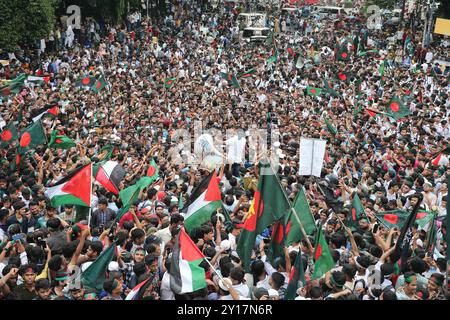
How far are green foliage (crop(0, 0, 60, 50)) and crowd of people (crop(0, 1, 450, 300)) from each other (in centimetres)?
63

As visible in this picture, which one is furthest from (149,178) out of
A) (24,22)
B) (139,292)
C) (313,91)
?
(24,22)

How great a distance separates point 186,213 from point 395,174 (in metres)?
4.40

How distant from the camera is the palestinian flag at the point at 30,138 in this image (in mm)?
9062

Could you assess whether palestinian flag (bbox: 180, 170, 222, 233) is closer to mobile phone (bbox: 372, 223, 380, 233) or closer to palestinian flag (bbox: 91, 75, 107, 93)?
mobile phone (bbox: 372, 223, 380, 233)

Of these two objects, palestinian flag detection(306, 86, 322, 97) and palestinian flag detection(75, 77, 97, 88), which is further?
palestinian flag detection(306, 86, 322, 97)

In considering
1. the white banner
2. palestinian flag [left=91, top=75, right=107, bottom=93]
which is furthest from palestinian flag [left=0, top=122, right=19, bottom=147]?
palestinian flag [left=91, top=75, right=107, bottom=93]

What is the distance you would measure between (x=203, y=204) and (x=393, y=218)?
7.27 feet

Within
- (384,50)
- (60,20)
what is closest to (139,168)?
(60,20)

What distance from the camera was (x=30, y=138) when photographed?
9.09 metres

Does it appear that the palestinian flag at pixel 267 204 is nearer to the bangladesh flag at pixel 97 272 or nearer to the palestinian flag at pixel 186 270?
the palestinian flag at pixel 186 270

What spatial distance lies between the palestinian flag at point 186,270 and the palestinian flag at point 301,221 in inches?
47.4

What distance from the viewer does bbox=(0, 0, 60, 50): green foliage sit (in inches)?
749

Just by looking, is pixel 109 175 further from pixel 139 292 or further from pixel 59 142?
pixel 139 292

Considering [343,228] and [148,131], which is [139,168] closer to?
[148,131]
